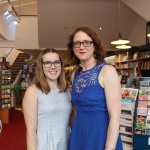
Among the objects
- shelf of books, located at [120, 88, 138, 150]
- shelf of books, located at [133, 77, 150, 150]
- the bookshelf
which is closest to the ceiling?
the bookshelf

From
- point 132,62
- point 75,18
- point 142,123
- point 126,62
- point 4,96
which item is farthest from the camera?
point 75,18

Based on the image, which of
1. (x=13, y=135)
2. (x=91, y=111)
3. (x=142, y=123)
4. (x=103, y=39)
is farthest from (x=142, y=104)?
(x=13, y=135)

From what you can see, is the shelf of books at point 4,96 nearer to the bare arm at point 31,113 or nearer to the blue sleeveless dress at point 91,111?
the bare arm at point 31,113

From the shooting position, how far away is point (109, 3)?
1085 cm

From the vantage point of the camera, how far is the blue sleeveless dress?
5.56 ft

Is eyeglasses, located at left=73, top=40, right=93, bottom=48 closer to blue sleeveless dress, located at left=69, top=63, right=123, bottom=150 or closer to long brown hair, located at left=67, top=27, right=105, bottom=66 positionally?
long brown hair, located at left=67, top=27, right=105, bottom=66

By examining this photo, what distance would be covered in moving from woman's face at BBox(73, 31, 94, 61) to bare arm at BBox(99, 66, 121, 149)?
0.17m

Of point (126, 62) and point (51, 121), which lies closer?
point (51, 121)

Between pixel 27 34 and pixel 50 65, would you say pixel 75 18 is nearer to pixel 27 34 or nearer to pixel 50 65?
pixel 27 34

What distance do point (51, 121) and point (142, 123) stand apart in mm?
1926

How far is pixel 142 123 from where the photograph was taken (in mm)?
3436

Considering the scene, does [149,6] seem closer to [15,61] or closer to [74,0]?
[74,0]

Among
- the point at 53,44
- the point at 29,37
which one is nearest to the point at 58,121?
the point at 53,44

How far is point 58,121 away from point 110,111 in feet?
1.26
